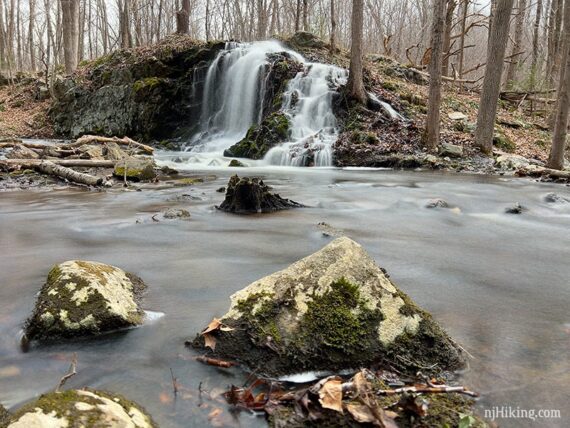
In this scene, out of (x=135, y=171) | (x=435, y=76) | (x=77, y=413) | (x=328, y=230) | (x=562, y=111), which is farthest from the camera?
(x=435, y=76)

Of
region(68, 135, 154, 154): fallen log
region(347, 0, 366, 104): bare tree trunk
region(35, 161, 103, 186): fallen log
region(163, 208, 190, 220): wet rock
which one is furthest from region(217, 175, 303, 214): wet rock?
region(347, 0, 366, 104): bare tree trunk

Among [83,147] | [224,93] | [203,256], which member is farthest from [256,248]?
[224,93]

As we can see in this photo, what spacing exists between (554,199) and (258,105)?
12.1m

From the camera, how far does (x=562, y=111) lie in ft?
37.0

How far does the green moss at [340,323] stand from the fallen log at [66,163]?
9696 millimetres

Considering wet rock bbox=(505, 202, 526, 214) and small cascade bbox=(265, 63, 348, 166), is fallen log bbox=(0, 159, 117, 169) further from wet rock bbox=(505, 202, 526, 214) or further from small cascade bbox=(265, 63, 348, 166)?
wet rock bbox=(505, 202, 526, 214)

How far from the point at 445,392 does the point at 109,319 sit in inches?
80.2

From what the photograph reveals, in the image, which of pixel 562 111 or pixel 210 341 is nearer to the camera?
pixel 210 341

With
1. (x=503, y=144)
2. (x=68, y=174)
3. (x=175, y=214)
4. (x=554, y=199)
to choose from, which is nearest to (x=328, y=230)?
(x=175, y=214)

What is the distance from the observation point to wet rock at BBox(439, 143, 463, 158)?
14.2 meters

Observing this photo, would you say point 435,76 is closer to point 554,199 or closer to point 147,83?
point 554,199

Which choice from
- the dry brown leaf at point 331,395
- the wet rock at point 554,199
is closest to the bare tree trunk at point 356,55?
the wet rock at point 554,199

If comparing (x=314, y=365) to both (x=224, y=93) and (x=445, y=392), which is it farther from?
(x=224, y=93)

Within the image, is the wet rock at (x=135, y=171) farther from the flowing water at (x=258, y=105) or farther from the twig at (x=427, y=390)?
the twig at (x=427, y=390)
